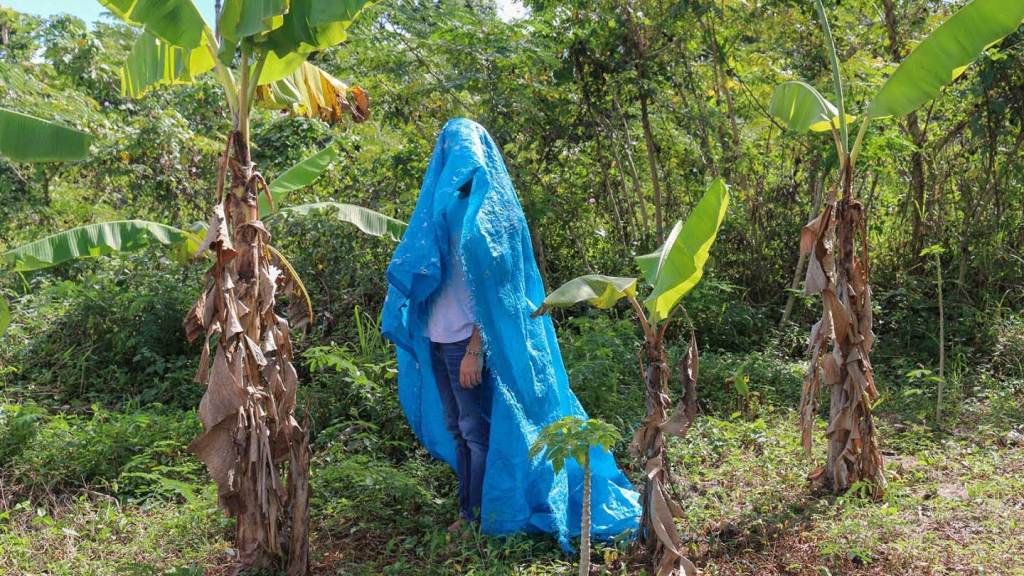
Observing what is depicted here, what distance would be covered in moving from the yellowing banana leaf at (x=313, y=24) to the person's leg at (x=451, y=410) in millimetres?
1402

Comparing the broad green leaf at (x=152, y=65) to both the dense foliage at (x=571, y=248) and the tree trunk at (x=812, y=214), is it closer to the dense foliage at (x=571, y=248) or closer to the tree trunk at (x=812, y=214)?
the dense foliage at (x=571, y=248)

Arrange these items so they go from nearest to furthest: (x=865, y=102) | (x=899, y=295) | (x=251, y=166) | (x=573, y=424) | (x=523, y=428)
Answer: (x=573, y=424), (x=251, y=166), (x=523, y=428), (x=865, y=102), (x=899, y=295)

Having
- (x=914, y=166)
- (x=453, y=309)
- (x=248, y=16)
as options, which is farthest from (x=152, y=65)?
(x=914, y=166)

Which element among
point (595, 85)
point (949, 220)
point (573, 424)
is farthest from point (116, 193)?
point (949, 220)

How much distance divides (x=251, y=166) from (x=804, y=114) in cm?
269

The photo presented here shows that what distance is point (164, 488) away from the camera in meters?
4.72

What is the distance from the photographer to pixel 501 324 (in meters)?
3.92

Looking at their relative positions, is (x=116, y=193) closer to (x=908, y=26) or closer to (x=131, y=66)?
(x=131, y=66)

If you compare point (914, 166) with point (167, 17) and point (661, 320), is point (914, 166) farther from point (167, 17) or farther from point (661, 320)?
point (167, 17)

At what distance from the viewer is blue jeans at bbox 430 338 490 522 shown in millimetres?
4051

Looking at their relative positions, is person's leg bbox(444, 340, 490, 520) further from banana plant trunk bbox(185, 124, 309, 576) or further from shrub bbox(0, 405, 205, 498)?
shrub bbox(0, 405, 205, 498)

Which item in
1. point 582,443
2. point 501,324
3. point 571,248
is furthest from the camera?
point 571,248

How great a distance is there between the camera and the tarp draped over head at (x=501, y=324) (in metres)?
3.87

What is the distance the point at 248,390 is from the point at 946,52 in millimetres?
3236
